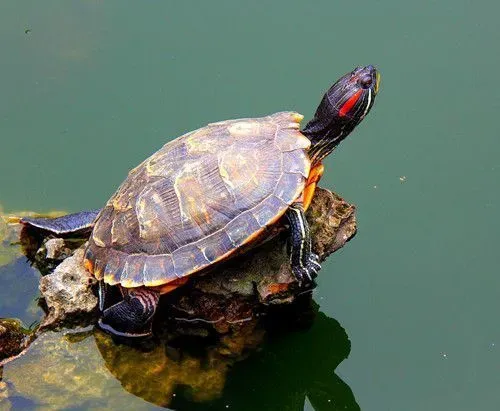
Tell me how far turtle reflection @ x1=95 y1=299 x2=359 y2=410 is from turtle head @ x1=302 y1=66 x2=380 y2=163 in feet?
2.96

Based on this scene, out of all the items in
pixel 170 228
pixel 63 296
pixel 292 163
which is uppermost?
pixel 292 163

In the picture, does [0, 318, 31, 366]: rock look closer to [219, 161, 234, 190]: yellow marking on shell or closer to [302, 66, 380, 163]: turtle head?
[219, 161, 234, 190]: yellow marking on shell

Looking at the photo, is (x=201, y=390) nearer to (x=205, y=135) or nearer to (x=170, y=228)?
(x=170, y=228)

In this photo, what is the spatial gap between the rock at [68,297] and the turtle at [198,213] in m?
0.06

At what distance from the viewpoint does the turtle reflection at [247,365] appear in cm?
364

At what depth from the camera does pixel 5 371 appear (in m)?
3.59

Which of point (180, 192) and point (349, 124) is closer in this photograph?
point (180, 192)

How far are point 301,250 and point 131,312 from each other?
2.97 feet

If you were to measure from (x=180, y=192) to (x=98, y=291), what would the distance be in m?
0.70

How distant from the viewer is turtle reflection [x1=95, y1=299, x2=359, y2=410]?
3.64 meters

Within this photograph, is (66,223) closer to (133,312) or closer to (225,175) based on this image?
(133,312)

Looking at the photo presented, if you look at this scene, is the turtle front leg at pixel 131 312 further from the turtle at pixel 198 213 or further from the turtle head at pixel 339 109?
the turtle head at pixel 339 109

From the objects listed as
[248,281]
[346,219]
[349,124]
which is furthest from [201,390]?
[349,124]

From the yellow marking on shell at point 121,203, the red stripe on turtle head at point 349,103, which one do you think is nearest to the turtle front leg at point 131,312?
A: the yellow marking on shell at point 121,203
